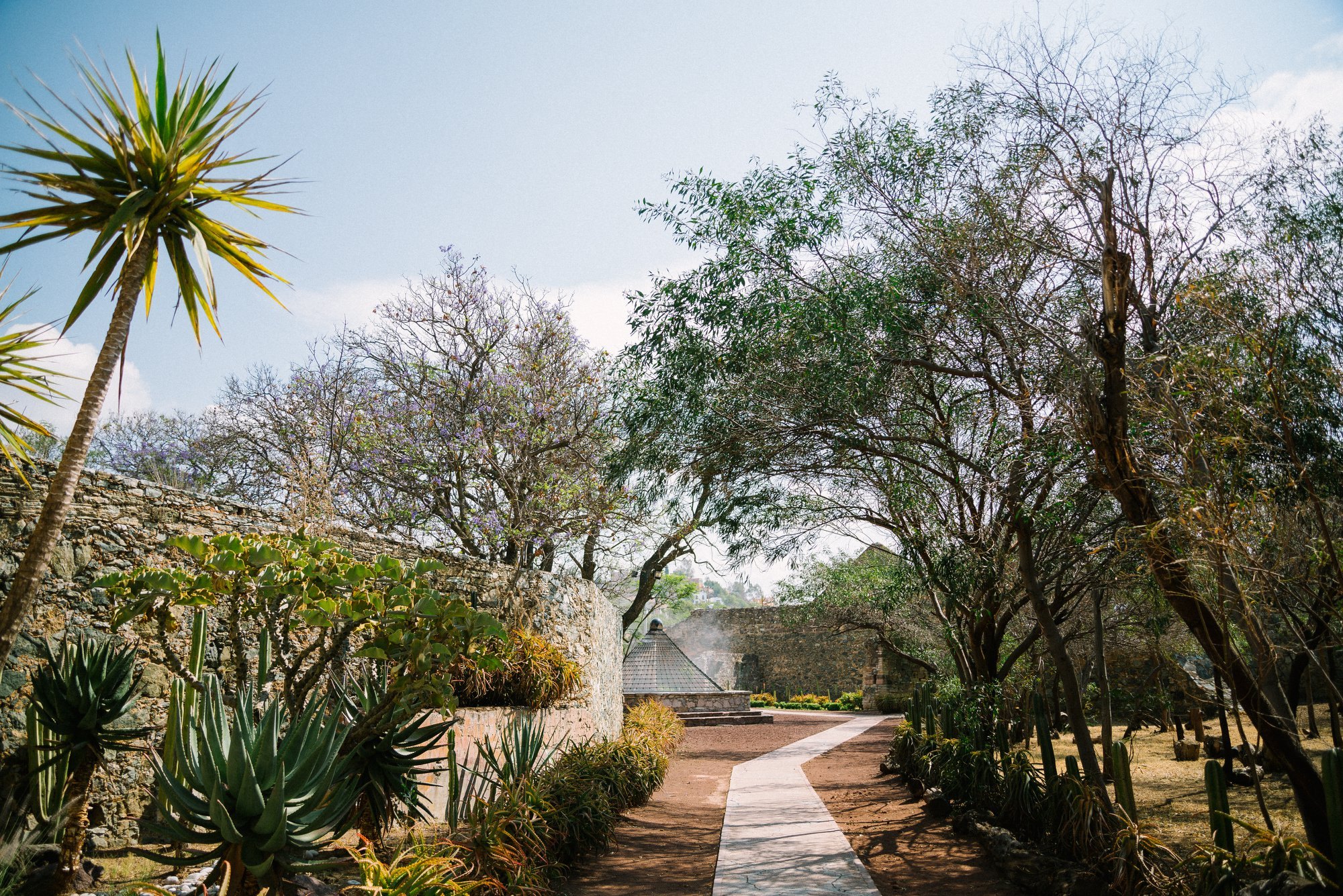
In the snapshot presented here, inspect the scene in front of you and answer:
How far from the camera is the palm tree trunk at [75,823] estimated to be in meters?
4.69

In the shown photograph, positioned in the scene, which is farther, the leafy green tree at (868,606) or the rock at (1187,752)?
the leafy green tree at (868,606)

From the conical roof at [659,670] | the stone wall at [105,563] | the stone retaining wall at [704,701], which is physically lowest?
the stone retaining wall at [704,701]

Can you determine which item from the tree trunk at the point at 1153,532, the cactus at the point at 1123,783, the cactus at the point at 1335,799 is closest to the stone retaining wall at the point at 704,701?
the cactus at the point at 1123,783

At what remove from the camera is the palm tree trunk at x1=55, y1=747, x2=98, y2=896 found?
469cm

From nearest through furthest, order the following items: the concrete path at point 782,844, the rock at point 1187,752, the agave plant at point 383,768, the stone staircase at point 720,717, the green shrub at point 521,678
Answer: the agave plant at point 383,768, the concrete path at point 782,844, the green shrub at point 521,678, the rock at point 1187,752, the stone staircase at point 720,717

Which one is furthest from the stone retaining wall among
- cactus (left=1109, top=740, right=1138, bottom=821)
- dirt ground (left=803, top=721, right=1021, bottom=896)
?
cactus (left=1109, top=740, right=1138, bottom=821)

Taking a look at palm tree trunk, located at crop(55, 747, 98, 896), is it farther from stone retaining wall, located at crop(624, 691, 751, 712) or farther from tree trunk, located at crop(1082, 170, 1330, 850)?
stone retaining wall, located at crop(624, 691, 751, 712)

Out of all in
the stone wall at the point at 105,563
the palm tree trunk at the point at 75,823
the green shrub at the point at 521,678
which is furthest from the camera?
the green shrub at the point at 521,678

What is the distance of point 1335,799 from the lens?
3809mm

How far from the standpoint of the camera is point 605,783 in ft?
28.3

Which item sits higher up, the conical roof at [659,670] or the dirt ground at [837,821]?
the conical roof at [659,670]

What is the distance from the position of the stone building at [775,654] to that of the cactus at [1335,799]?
2534cm

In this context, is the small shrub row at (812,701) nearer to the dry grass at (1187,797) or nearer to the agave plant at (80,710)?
the dry grass at (1187,797)

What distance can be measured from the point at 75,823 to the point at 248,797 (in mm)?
2418
